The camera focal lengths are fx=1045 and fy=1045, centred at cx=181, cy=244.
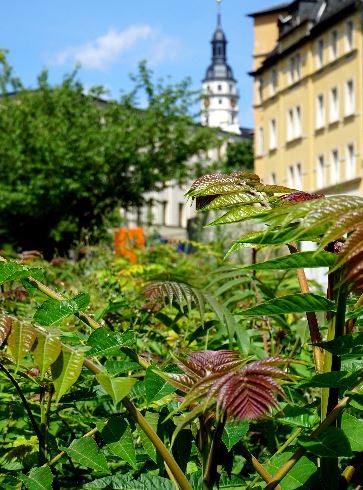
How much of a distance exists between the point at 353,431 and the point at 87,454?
1.22 feet

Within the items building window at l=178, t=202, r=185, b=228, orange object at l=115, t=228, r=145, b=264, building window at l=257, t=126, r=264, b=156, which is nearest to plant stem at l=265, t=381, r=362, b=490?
orange object at l=115, t=228, r=145, b=264

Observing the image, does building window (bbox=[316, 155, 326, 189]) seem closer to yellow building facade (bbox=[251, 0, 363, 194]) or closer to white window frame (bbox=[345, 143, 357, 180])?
yellow building facade (bbox=[251, 0, 363, 194])

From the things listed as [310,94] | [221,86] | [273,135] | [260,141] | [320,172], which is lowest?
[320,172]

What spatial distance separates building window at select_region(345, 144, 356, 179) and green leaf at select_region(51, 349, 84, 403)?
1822 inches

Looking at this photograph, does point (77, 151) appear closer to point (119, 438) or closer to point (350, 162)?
point (350, 162)

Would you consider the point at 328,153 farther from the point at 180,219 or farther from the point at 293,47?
the point at 180,219

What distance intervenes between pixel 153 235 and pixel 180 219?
77.6 m

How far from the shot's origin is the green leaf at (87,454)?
1398 millimetres

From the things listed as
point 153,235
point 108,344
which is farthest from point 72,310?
point 153,235

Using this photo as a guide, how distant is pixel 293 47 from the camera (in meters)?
54.1

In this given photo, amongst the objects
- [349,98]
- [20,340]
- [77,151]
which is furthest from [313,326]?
[349,98]

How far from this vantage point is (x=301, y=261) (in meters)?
1.15

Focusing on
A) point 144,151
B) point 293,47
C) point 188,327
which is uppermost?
point 293,47

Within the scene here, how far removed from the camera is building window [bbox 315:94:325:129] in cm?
5081
